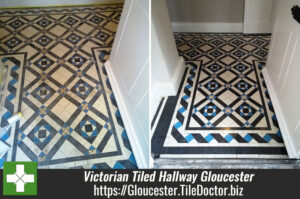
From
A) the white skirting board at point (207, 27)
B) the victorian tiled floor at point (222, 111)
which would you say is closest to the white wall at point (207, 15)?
the white skirting board at point (207, 27)

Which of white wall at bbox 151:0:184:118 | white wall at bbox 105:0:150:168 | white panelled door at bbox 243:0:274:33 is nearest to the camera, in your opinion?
white wall at bbox 105:0:150:168

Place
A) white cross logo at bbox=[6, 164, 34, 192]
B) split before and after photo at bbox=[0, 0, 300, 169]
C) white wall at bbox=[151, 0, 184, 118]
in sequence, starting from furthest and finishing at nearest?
white wall at bbox=[151, 0, 184, 118] → split before and after photo at bbox=[0, 0, 300, 169] → white cross logo at bbox=[6, 164, 34, 192]

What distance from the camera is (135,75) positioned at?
1.80 metres

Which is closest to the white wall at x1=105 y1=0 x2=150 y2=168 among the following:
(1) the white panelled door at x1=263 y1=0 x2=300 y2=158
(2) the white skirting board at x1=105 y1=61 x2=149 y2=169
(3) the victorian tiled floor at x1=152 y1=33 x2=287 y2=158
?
(2) the white skirting board at x1=105 y1=61 x2=149 y2=169

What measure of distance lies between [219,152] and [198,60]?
1094 mm

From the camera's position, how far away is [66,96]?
89.4 inches

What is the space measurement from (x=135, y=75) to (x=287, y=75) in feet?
3.13

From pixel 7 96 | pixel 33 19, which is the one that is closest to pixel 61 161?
pixel 7 96

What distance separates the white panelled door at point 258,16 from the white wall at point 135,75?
1427 mm

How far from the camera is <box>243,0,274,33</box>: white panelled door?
2719 millimetres

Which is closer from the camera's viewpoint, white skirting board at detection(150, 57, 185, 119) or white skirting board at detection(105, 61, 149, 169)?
white skirting board at detection(105, 61, 149, 169)

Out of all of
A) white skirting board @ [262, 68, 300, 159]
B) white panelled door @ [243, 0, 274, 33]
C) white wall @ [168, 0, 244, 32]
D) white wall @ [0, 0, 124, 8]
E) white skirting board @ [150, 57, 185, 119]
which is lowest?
white skirting board @ [262, 68, 300, 159]

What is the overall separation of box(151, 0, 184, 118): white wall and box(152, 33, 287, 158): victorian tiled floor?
0.08 metres

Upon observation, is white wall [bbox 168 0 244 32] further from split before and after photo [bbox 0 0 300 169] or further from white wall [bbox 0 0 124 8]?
white wall [bbox 0 0 124 8]
